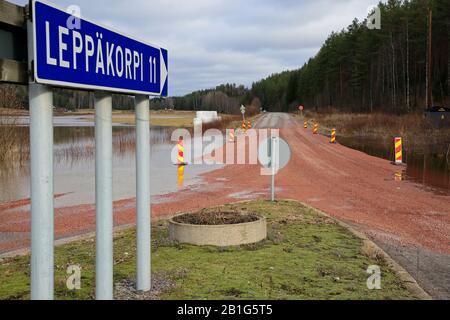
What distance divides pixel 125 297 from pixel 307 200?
8316 millimetres

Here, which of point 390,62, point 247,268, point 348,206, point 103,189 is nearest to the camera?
point 103,189

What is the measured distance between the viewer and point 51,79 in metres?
3.02

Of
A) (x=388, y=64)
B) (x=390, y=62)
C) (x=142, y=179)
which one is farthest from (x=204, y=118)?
(x=142, y=179)

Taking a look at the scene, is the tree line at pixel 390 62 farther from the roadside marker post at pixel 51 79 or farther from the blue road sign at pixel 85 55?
the roadside marker post at pixel 51 79

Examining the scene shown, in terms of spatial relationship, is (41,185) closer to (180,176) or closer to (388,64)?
(180,176)

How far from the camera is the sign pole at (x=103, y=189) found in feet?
13.2

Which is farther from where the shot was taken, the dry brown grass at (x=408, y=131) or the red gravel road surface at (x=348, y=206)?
the dry brown grass at (x=408, y=131)

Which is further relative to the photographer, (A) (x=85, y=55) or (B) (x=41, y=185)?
(A) (x=85, y=55)

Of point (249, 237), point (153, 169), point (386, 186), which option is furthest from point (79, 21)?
point (153, 169)

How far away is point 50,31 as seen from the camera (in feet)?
9.93

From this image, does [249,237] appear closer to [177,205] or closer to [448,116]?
[177,205]

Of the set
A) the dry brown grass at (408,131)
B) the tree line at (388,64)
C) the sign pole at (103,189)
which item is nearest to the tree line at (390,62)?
the tree line at (388,64)

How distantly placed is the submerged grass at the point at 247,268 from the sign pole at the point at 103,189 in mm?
1143

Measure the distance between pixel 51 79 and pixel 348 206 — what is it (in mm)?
9870
